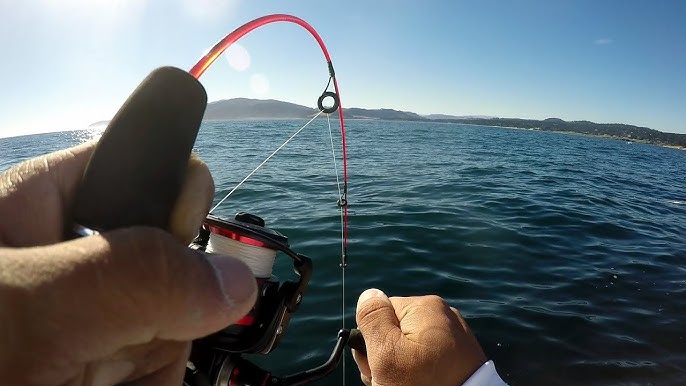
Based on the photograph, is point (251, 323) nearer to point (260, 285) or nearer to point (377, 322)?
point (260, 285)

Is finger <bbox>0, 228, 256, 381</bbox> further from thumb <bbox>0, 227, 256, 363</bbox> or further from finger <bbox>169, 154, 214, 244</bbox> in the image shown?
finger <bbox>169, 154, 214, 244</bbox>

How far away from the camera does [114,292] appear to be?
1.93 feet

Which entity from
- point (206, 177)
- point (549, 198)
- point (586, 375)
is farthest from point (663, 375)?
Result: point (549, 198)

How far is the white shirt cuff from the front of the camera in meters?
1.47

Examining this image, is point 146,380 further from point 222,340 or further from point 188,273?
point 222,340

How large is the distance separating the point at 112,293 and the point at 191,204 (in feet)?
1.61

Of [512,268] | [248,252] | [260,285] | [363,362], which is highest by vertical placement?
[248,252]

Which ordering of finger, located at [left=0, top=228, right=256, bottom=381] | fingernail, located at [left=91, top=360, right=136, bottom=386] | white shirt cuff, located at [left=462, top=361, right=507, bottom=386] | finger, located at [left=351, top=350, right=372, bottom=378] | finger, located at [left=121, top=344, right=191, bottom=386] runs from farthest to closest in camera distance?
finger, located at [left=351, top=350, right=372, bottom=378], white shirt cuff, located at [left=462, top=361, right=507, bottom=386], finger, located at [left=121, top=344, right=191, bottom=386], fingernail, located at [left=91, top=360, right=136, bottom=386], finger, located at [left=0, top=228, right=256, bottom=381]

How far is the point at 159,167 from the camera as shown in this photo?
3.30 feet

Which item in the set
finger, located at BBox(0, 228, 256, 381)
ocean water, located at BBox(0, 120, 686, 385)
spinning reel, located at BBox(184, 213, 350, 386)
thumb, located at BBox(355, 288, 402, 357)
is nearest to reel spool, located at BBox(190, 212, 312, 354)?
spinning reel, located at BBox(184, 213, 350, 386)

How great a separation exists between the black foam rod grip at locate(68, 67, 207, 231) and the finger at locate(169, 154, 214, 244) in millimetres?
25

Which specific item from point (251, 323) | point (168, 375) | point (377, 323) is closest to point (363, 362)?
point (377, 323)

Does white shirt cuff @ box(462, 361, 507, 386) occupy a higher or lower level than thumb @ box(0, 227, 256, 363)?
lower

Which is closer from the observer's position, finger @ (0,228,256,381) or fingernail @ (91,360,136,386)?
finger @ (0,228,256,381)
